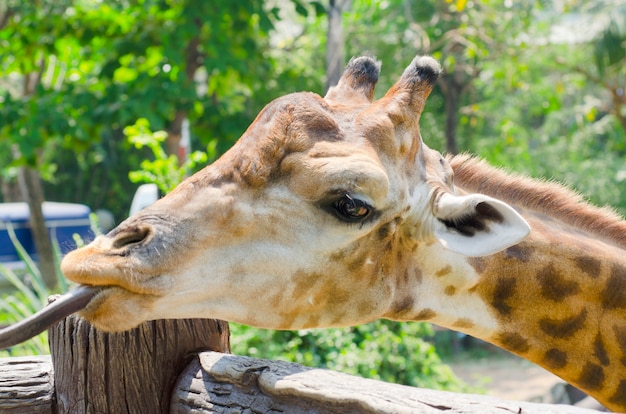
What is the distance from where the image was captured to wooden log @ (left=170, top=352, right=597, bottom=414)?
5.18 feet

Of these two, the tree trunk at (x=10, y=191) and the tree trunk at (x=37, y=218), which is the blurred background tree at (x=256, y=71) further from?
the tree trunk at (x=10, y=191)

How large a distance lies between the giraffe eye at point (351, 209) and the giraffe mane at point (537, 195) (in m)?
0.60

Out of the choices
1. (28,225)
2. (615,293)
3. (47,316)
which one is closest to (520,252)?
(615,293)

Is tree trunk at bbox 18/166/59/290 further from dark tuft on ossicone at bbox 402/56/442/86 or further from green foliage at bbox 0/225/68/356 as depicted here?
dark tuft on ossicone at bbox 402/56/442/86

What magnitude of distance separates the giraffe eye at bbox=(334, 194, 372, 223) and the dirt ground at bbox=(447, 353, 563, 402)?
710cm

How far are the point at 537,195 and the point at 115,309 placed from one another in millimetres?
1550

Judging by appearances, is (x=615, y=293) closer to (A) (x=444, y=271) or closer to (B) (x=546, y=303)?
(B) (x=546, y=303)

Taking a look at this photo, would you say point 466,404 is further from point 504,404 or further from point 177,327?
point 177,327

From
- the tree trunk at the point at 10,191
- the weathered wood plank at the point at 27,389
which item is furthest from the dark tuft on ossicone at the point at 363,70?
the tree trunk at the point at 10,191

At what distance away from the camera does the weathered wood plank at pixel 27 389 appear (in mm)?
2195

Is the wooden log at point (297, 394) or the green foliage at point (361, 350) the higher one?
the wooden log at point (297, 394)

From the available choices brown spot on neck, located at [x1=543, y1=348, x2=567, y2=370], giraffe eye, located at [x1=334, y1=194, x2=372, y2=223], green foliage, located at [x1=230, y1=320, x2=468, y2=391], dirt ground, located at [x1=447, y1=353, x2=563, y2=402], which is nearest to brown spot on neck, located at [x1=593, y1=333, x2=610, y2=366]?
brown spot on neck, located at [x1=543, y1=348, x2=567, y2=370]

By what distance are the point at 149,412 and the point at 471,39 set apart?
8071 mm

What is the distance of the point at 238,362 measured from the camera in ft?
6.65
